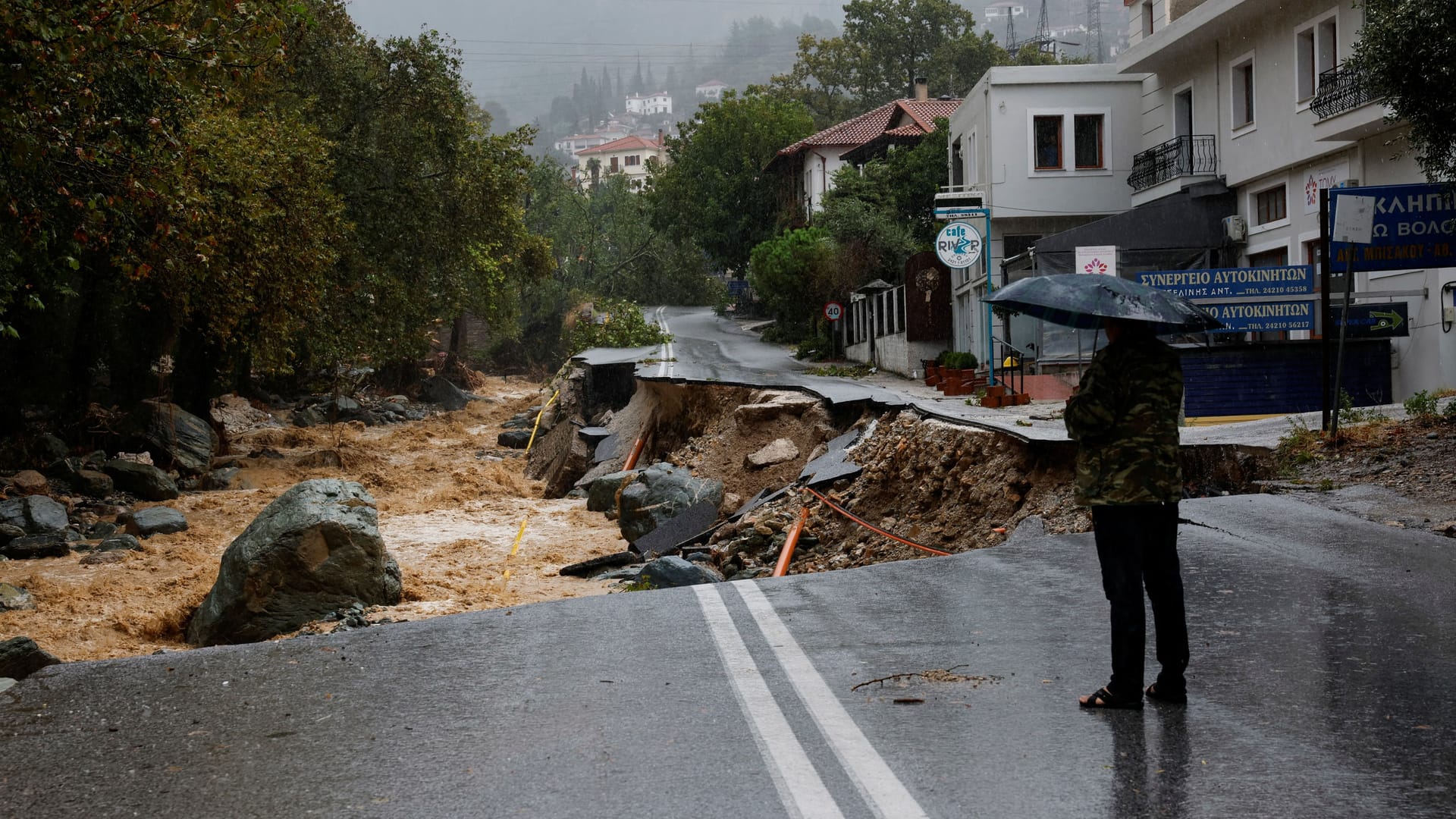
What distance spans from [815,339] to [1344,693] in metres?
40.3

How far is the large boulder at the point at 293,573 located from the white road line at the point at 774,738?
16.6ft

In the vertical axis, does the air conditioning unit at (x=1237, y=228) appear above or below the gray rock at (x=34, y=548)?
above

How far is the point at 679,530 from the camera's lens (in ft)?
50.8

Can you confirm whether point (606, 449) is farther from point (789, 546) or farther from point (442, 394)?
point (442, 394)

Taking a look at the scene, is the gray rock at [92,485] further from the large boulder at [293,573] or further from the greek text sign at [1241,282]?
the greek text sign at [1241,282]

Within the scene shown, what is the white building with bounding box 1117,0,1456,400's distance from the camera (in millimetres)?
20234

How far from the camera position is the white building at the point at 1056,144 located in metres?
33.0

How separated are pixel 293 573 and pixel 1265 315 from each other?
12924 mm

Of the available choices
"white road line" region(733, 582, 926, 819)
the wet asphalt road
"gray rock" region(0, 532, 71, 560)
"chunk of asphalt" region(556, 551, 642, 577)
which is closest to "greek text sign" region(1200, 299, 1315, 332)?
"chunk of asphalt" region(556, 551, 642, 577)

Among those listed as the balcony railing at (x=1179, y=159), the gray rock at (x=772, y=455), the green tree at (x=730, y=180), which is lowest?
the gray rock at (x=772, y=455)

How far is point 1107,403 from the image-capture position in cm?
536

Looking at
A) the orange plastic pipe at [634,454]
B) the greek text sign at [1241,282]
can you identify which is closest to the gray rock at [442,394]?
the orange plastic pipe at [634,454]

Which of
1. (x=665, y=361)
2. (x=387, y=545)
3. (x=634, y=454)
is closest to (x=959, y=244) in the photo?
(x=634, y=454)

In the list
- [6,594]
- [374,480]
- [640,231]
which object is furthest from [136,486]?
[640,231]
